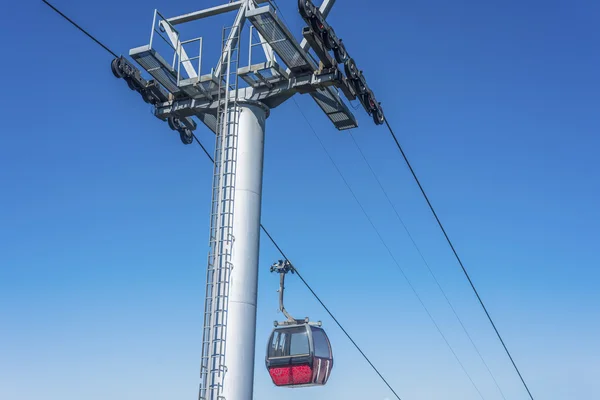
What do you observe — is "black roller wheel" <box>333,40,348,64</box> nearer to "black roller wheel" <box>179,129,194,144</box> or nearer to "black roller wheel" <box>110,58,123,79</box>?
"black roller wheel" <box>179,129,194,144</box>

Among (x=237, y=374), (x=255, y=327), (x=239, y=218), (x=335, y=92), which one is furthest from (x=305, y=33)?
(x=237, y=374)

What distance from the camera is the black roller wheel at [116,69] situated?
44.4ft

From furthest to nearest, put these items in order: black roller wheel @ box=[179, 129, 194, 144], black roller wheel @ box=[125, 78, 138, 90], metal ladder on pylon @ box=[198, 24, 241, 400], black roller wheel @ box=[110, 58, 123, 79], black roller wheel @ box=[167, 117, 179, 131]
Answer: black roller wheel @ box=[179, 129, 194, 144], black roller wheel @ box=[167, 117, 179, 131], black roller wheel @ box=[125, 78, 138, 90], black roller wheel @ box=[110, 58, 123, 79], metal ladder on pylon @ box=[198, 24, 241, 400]

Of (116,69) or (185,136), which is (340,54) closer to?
(185,136)

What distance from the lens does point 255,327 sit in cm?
1167

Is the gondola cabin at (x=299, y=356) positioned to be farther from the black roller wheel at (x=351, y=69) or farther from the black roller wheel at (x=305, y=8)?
the black roller wheel at (x=305, y=8)

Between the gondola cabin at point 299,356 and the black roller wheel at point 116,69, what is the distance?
23.4 ft

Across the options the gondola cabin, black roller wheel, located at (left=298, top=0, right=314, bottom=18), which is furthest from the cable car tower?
the gondola cabin

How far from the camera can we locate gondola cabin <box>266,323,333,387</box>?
565 inches

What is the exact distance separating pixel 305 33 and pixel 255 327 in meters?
5.61

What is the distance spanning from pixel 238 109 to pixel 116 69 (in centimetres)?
300

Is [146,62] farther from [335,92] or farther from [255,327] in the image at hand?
[255,327]

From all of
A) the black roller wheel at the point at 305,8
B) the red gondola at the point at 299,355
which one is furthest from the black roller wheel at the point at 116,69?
the red gondola at the point at 299,355

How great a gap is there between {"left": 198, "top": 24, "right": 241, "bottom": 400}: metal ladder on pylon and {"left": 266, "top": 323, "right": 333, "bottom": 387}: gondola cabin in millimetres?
3709
